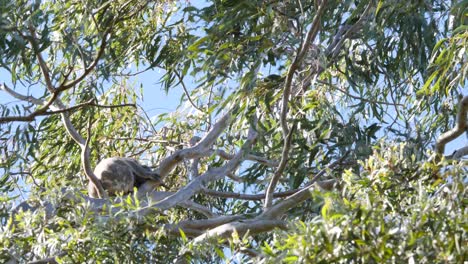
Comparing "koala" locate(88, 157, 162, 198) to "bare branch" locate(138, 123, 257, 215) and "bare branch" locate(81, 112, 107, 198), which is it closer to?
"bare branch" locate(81, 112, 107, 198)

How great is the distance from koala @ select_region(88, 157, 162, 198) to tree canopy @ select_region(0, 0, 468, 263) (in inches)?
3.0

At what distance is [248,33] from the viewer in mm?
6676

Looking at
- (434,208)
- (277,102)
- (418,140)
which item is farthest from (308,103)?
(434,208)

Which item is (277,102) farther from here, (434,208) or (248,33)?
(434,208)

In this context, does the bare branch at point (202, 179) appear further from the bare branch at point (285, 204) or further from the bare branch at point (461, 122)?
the bare branch at point (461, 122)

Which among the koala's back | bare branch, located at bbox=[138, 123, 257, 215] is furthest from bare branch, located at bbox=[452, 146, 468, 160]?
the koala's back

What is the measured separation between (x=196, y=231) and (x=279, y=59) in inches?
43.0

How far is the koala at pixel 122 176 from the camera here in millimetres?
7609

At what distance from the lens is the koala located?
7609 millimetres

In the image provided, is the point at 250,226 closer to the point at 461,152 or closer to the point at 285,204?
the point at 285,204

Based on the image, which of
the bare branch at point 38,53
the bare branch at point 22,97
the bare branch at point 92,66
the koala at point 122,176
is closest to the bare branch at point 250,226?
the bare branch at point 92,66

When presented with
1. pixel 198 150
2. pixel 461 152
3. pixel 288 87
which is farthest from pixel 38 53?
pixel 461 152

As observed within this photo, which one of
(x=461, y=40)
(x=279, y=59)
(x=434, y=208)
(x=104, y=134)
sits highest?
(x=104, y=134)

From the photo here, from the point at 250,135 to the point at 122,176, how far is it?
92cm
